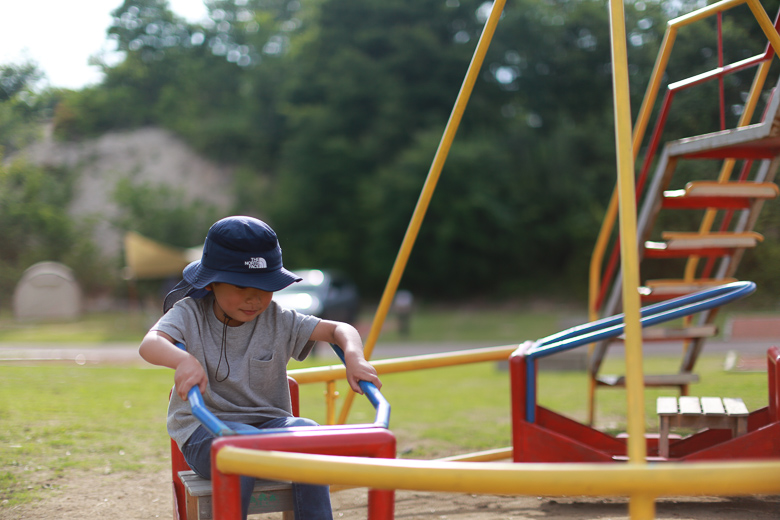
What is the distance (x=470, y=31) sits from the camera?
80.6ft

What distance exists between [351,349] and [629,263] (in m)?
0.96

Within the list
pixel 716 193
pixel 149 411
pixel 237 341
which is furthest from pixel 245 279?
pixel 149 411

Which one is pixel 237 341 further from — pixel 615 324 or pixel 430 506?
pixel 615 324

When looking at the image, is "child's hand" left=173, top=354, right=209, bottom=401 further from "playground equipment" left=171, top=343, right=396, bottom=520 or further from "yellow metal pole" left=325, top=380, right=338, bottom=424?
"yellow metal pole" left=325, top=380, right=338, bottom=424

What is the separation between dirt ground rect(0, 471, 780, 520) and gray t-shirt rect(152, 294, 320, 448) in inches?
44.2

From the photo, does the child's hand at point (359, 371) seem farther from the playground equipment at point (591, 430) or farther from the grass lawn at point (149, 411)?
the grass lawn at point (149, 411)

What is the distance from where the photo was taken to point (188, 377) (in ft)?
6.64

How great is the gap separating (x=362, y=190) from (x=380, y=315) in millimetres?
20557

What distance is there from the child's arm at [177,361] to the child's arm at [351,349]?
0.47 meters

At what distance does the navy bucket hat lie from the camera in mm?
2256

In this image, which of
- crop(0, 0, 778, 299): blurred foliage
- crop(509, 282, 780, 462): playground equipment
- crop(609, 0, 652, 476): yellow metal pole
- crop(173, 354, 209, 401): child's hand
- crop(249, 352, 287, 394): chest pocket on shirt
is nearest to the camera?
crop(609, 0, 652, 476): yellow metal pole

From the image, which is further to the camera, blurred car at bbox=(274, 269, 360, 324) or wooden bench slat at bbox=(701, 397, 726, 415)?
blurred car at bbox=(274, 269, 360, 324)

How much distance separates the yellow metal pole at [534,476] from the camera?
4.66 ft

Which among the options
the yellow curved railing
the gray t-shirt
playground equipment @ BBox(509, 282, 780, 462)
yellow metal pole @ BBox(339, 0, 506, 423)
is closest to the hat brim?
the gray t-shirt
